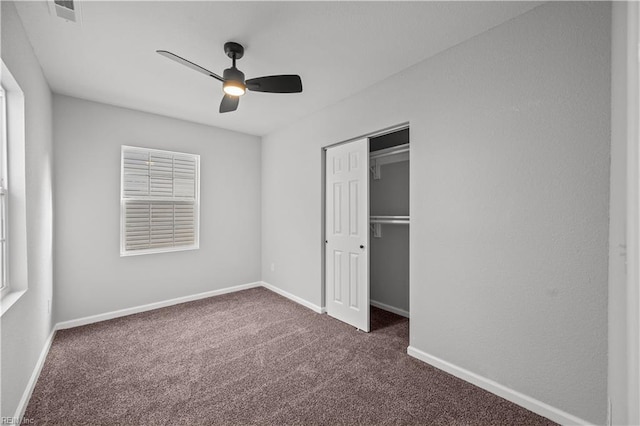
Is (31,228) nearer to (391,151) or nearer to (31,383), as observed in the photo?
(31,383)

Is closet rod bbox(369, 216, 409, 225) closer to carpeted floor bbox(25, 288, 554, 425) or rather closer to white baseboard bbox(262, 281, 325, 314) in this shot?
carpeted floor bbox(25, 288, 554, 425)

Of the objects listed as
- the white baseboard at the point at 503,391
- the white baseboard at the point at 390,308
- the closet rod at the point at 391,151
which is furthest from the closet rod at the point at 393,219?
the white baseboard at the point at 503,391

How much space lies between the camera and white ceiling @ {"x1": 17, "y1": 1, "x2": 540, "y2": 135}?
1882 millimetres

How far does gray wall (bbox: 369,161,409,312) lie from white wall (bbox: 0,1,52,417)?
3439mm

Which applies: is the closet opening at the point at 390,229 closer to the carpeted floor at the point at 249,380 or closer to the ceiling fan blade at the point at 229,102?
the carpeted floor at the point at 249,380

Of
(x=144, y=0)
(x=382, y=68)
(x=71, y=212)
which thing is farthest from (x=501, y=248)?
(x=71, y=212)

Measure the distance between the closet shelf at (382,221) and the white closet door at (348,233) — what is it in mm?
432

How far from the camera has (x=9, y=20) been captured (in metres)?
1.75

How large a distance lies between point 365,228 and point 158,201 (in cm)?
292

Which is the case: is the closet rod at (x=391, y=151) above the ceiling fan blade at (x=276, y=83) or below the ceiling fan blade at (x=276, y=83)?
below

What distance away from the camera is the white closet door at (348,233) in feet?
10.3

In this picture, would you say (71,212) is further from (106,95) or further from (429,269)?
(429,269)

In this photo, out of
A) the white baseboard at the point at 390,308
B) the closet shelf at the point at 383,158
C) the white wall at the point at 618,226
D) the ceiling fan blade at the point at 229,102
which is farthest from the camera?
the white baseboard at the point at 390,308

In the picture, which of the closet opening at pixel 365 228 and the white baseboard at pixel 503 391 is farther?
the closet opening at pixel 365 228
